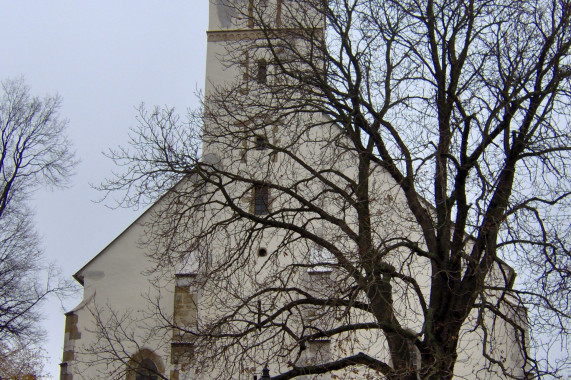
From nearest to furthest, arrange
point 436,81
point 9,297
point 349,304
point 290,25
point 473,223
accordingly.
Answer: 1. point 349,304
2. point 473,223
3. point 436,81
4. point 290,25
5. point 9,297

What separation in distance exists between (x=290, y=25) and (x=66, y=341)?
892 centimetres

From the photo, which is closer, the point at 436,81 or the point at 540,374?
the point at 540,374

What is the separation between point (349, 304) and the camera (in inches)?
380

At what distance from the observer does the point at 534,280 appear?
34.2ft

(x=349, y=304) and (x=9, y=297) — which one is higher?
(x=9, y=297)

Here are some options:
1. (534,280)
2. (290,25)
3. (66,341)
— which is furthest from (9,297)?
(534,280)

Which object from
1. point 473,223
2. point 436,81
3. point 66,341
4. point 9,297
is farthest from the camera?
point 9,297

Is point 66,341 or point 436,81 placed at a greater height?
point 436,81

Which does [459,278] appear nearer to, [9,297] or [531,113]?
[531,113]

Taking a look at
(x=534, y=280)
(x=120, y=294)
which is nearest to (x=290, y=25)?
(x=534, y=280)

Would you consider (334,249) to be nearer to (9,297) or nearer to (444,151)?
(444,151)

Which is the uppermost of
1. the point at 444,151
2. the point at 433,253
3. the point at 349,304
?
the point at 444,151

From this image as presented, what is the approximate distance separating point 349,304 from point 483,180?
7.60 ft

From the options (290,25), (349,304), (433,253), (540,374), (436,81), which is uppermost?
(290,25)
